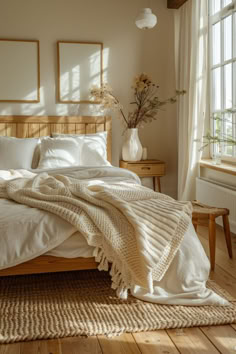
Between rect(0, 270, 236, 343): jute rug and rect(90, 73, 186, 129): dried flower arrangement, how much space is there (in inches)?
114

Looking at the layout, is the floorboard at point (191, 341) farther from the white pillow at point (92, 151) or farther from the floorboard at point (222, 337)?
the white pillow at point (92, 151)

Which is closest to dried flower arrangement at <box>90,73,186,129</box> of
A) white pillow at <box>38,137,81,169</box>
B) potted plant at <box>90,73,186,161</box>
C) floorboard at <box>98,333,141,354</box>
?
potted plant at <box>90,73,186,161</box>

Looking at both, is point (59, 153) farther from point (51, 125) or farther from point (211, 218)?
point (211, 218)

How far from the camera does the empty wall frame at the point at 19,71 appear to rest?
16.8ft

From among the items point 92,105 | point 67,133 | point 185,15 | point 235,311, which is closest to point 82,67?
point 92,105

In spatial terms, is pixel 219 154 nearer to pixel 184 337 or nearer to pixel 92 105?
pixel 92 105

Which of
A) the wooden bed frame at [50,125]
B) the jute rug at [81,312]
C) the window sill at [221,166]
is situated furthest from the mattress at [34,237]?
the wooden bed frame at [50,125]

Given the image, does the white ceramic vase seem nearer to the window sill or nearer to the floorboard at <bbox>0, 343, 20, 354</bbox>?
the window sill

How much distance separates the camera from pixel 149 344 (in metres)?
2.11

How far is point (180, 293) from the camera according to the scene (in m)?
2.56

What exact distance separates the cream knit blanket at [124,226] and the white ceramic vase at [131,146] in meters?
2.40

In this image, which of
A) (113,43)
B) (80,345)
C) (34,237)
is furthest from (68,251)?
(113,43)

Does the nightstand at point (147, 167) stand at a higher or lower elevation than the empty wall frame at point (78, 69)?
lower

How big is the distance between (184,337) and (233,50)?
3.09 metres
